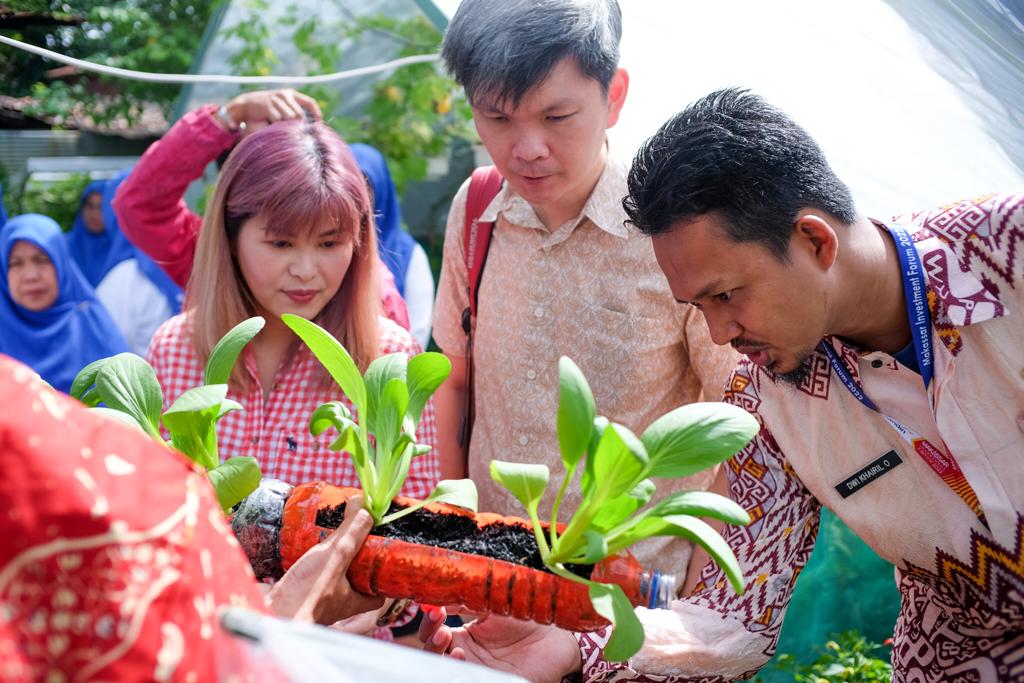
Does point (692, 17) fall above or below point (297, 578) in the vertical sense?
above

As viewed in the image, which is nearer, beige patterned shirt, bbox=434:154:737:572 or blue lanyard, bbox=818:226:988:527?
blue lanyard, bbox=818:226:988:527

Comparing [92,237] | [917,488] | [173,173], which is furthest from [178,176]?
[92,237]

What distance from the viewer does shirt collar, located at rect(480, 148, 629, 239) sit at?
6.67ft

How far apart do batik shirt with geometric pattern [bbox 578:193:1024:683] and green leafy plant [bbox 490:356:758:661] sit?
0.38 metres

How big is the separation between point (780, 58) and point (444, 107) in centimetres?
304

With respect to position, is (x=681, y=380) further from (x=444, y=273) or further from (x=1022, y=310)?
(x=1022, y=310)

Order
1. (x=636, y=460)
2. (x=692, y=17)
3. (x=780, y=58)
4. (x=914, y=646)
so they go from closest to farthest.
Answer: (x=636, y=460) → (x=914, y=646) → (x=780, y=58) → (x=692, y=17)

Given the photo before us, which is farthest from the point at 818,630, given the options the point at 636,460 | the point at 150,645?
the point at 150,645

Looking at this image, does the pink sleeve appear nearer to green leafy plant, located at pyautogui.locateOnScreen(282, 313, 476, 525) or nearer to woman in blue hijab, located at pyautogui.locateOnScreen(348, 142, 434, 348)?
woman in blue hijab, located at pyautogui.locateOnScreen(348, 142, 434, 348)

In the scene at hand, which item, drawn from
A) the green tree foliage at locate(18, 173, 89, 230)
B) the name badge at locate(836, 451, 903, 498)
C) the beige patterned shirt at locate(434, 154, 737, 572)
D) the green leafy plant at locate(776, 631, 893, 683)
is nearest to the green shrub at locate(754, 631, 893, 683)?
the green leafy plant at locate(776, 631, 893, 683)

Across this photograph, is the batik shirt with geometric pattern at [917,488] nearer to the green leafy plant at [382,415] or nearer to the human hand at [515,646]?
the human hand at [515,646]

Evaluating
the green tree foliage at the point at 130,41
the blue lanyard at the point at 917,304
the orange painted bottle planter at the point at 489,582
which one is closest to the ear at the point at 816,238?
the blue lanyard at the point at 917,304

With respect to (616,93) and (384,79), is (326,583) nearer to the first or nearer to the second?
(616,93)

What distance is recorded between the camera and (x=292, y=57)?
589cm
